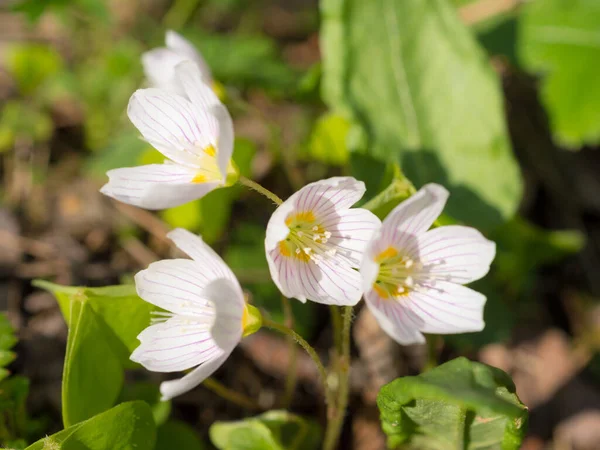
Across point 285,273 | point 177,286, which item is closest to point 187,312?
point 177,286

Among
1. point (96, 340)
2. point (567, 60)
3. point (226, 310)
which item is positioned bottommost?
point (96, 340)

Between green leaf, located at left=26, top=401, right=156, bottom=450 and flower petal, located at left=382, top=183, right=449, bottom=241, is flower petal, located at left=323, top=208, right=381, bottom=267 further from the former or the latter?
green leaf, located at left=26, top=401, right=156, bottom=450

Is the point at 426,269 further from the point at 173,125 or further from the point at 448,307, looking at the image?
the point at 173,125

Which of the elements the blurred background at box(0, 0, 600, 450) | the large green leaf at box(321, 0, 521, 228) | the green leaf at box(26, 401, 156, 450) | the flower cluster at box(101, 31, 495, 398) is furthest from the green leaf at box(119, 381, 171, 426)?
the large green leaf at box(321, 0, 521, 228)

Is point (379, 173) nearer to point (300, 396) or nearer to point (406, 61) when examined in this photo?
point (406, 61)

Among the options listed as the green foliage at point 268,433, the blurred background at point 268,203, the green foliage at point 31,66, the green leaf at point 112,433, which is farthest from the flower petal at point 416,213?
the green foliage at point 31,66

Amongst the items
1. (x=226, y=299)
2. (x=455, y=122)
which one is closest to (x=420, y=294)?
(x=226, y=299)
